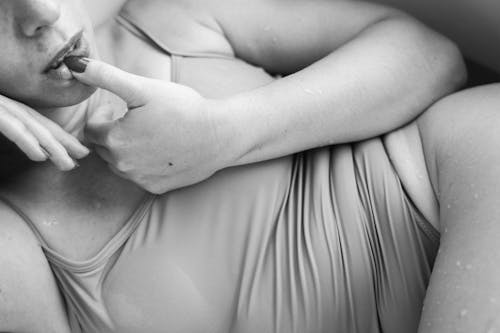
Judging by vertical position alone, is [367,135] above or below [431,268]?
above

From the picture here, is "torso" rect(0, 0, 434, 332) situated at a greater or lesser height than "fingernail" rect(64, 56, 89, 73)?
lesser

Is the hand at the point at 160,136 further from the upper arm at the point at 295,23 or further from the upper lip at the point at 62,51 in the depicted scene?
the upper arm at the point at 295,23

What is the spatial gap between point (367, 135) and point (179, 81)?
0.91 feet

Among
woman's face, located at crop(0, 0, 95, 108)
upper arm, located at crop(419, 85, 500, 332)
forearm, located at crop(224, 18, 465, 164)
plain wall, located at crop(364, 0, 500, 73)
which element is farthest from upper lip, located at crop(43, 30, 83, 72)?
plain wall, located at crop(364, 0, 500, 73)

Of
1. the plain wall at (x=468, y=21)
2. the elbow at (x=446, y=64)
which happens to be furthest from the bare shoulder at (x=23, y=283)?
the plain wall at (x=468, y=21)

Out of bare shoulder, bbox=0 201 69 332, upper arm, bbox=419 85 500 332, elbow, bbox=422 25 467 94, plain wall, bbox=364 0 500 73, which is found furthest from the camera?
plain wall, bbox=364 0 500 73

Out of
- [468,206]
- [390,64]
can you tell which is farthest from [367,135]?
[468,206]

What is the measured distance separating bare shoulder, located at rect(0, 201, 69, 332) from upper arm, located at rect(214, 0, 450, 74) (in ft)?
1.41

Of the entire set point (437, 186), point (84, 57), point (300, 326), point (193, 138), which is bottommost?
point (300, 326)

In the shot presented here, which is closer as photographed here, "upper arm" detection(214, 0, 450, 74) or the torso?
the torso

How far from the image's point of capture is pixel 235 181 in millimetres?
930

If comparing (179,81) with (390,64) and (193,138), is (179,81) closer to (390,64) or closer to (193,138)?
(193,138)

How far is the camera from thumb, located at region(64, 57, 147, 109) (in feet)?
2.54

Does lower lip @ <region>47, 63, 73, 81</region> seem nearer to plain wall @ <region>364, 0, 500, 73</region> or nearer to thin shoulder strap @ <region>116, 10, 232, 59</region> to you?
thin shoulder strap @ <region>116, 10, 232, 59</region>
